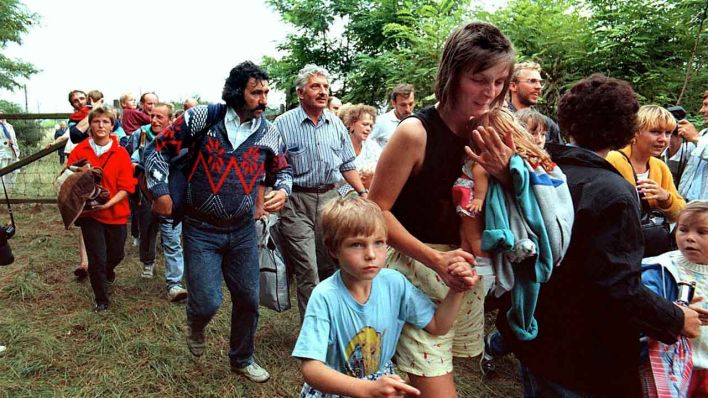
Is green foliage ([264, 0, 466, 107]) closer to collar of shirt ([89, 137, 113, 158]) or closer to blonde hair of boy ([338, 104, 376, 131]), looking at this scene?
blonde hair of boy ([338, 104, 376, 131])

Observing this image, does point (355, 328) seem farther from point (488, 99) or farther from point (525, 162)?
point (488, 99)

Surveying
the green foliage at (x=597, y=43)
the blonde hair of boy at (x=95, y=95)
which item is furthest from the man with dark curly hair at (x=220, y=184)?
the blonde hair of boy at (x=95, y=95)

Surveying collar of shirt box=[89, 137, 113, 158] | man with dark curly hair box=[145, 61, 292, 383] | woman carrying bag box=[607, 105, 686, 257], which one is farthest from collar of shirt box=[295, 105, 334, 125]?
woman carrying bag box=[607, 105, 686, 257]

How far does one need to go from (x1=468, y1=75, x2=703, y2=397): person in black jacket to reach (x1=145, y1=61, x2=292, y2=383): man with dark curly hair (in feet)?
6.07

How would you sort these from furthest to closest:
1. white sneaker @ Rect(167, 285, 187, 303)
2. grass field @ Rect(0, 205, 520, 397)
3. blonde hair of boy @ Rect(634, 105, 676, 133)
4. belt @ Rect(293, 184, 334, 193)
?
white sneaker @ Rect(167, 285, 187, 303) → belt @ Rect(293, 184, 334, 193) → grass field @ Rect(0, 205, 520, 397) → blonde hair of boy @ Rect(634, 105, 676, 133)

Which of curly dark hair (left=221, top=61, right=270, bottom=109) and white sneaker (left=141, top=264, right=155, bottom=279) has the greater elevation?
curly dark hair (left=221, top=61, right=270, bottom=109)

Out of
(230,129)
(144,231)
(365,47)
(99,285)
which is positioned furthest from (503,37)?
(365,47)

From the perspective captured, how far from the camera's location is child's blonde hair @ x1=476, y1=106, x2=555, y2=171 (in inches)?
64.2

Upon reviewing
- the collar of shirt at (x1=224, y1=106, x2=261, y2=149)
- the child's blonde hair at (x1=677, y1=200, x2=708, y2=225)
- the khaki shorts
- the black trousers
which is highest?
the collar of shirt at (x1=224, y1=106, x2=261, y2=149)

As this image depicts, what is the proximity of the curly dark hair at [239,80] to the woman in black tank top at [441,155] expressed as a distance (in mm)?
1636

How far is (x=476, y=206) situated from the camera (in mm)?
1637

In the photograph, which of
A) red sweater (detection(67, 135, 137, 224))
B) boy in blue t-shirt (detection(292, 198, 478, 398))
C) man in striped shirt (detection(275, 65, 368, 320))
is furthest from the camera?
red sweater (detection(67, 135, 137, 224))

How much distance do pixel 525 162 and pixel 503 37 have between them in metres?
0.43

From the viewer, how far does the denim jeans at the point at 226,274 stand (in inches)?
124
